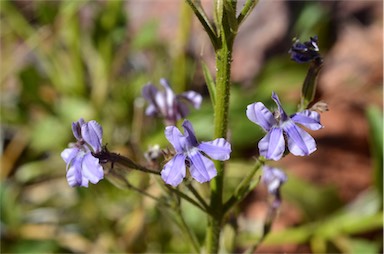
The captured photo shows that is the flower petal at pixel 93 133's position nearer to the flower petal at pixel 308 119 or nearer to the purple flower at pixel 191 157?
the purple flower at pixel 191 157

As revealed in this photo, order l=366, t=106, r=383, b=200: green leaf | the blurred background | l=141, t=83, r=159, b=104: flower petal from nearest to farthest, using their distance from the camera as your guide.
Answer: l=141, t=83, r=159, b=104: flower petal < l=366, t=106, r=383, b=200: green leaf < the blurred background

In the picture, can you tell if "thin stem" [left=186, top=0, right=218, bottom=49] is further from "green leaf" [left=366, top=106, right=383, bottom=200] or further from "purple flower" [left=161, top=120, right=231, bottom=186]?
"green leaf" [left=366, top=106, right=383, bottom=200]

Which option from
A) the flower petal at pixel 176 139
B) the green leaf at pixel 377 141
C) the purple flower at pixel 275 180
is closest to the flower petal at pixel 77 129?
the flower petal at pixel 176 139

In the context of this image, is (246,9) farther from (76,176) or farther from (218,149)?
(76,176)

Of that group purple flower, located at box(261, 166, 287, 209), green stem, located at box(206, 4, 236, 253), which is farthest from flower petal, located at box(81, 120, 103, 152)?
purple flower, located at box(261, 166, 287, 209)

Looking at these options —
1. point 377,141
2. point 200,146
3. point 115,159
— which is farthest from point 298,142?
point 377,141

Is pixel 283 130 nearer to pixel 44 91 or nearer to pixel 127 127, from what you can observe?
pixel 127 127
